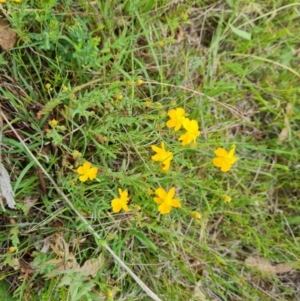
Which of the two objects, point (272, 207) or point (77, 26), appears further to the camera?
point (272, 207)

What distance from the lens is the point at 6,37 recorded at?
152 centimetres

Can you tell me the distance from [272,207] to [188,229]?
1.17 feet

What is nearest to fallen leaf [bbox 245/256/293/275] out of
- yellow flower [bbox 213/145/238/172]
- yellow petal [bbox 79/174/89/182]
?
yellow flower [bbox 213/145/238/172]

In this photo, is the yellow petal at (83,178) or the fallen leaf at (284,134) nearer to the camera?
the yellow petal at (83,178)

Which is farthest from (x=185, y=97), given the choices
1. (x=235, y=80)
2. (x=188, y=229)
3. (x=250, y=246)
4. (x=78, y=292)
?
(x=78, y=292)

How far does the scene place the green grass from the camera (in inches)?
59.8

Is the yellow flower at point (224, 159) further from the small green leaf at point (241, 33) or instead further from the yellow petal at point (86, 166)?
the small green leaf at point (241, 33)

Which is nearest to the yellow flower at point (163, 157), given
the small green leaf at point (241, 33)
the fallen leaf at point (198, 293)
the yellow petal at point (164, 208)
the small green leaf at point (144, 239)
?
the yellow petal at point (164, 208)

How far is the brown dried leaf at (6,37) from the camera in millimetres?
1512

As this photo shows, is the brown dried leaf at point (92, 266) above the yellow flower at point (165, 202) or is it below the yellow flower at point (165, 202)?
below

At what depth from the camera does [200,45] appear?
1885mm

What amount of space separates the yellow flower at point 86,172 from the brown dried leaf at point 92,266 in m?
0.29

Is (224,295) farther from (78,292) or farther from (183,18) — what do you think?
(183,18)

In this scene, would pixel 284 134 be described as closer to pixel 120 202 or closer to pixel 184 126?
pixel 184 126
